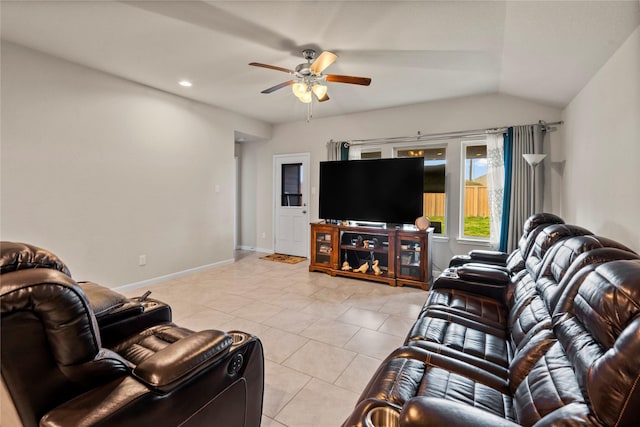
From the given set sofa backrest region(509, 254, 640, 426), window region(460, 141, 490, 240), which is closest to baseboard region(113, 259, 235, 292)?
window region(460, 141, 490, 240)

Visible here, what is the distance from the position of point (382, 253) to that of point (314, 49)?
2995 millimetres

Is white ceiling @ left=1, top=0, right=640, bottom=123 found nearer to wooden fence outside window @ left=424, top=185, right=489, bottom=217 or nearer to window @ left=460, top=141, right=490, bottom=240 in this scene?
window @ left=460, top=141, right=490, bottom=240

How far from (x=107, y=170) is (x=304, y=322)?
10.0 ft

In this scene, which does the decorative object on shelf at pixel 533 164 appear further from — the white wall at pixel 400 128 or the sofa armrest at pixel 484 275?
the sofa armrest at pixel 484 275

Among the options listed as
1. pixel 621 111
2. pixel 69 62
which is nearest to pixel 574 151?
pixel 621 111

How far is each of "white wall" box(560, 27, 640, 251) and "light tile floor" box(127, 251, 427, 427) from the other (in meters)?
1.89

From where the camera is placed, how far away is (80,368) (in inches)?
34.8

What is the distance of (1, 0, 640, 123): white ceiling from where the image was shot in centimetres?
218

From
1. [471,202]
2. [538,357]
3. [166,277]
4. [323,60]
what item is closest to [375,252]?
[471,202]

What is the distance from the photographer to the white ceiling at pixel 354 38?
85.8 inches

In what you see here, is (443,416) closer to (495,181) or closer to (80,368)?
(80,368)

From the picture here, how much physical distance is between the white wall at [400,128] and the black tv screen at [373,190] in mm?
691

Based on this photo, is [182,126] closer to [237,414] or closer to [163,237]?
[163,237]

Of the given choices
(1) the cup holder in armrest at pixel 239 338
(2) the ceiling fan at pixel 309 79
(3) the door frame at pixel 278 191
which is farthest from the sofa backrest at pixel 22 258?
(3) the door frame at pixel 278 191
